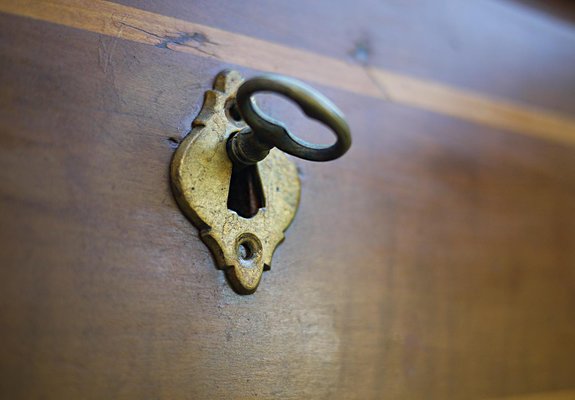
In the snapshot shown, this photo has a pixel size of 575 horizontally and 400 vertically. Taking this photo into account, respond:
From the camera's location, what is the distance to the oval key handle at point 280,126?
0.34 metres

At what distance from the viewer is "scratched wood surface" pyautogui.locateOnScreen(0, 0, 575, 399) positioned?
35 cm

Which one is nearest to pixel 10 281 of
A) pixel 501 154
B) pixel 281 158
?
pixel 281 158

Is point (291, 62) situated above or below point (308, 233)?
above

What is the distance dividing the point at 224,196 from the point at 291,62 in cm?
13

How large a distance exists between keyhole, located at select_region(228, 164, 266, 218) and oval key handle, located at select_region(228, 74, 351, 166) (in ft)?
0.06

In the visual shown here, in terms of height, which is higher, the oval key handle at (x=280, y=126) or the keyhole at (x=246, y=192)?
the oval key handle at (x=280, y=126)

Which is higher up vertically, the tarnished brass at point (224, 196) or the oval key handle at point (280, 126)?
the oval key handle at point (280, 126)

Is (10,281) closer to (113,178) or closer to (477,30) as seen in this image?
(113,178)

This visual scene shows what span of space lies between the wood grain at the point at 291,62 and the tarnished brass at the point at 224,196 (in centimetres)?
3

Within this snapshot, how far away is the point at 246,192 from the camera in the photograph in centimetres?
43

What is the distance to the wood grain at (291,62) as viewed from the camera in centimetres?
39

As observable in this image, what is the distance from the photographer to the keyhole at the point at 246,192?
1.40 feet

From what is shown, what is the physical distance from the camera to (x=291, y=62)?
473 mm

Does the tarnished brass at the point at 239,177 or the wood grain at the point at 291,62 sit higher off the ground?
the wood grain at the point at 291,62
